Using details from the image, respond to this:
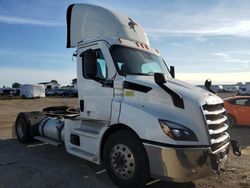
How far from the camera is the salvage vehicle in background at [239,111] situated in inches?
586

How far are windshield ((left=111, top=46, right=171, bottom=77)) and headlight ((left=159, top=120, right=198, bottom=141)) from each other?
146 centimetres

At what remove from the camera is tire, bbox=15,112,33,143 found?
34.4 ft

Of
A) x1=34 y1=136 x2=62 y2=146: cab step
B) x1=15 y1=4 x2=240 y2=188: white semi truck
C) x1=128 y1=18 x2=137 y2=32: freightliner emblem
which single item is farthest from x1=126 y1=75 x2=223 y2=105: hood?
x1=34 y1=136 x2=62 y2=146: cab step

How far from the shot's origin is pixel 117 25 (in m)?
7.29

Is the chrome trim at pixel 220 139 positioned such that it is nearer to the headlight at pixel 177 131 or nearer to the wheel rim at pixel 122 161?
the headlight at pixel 177 131

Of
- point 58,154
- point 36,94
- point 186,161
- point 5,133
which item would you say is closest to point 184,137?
point 186,161

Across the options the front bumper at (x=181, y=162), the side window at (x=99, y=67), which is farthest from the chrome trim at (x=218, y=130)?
the side window at (x=99, y=67)

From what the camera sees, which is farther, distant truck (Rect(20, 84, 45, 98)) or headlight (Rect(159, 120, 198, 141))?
distant truck (Rect(20, 84, 45, 98))

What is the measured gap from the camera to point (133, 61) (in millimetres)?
6727

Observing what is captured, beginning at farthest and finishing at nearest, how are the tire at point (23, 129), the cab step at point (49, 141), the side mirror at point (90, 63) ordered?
the tire at point (23, 129)
the cab step at point (49, 141)
the side mirror at point (90, 63)

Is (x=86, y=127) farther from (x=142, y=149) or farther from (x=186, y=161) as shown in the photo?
(x=186, y=161)

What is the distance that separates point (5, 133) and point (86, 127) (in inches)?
271

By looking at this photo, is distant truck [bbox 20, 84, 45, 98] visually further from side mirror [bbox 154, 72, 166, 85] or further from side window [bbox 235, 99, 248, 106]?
side mirror [bbox 154, 72, 166, 85]

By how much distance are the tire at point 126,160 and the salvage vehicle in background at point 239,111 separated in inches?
390
